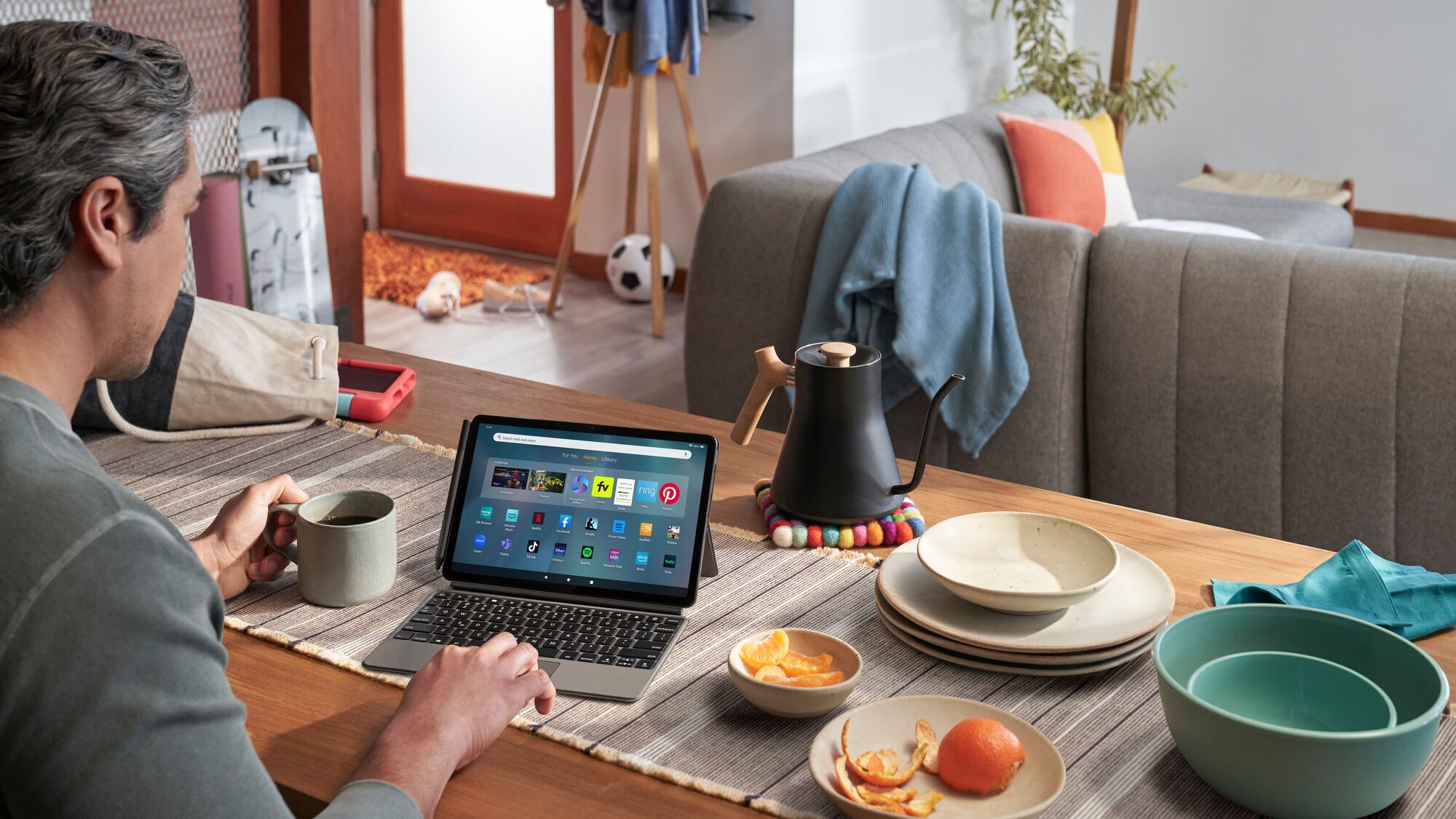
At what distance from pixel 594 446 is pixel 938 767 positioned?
0.46 meters

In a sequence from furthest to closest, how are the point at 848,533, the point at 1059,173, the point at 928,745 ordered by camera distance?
the point at 1059,173
the point at 848,533
the point at 928,745

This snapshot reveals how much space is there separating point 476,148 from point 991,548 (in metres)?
4.98

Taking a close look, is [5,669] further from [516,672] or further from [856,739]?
[856,739]

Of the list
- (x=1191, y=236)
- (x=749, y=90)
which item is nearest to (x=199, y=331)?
(x=1191, y=236)

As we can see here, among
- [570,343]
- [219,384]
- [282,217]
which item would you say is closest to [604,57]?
[570,343]

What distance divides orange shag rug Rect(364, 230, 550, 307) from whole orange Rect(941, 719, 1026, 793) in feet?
14.3

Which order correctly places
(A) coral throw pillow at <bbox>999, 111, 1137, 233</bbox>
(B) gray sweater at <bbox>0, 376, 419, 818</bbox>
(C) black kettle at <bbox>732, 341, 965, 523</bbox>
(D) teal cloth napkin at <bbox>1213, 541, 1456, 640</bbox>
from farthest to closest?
1. (A) coral throw pillow at <bbox>999, 111, 1137, 233</bbox>
2. (C) black kettle at <bbox>732, 341, 965, 523</bbox>
3. (D) teal cloth napkin at <bbox>1213, 541, 1456, 640</bbox>
4. (B) gray sweater at <bbox>0, 376, 419, 818</bbox>

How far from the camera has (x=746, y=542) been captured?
1.28 meters

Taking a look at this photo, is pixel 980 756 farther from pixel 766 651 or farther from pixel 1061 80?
pixel 1061 80

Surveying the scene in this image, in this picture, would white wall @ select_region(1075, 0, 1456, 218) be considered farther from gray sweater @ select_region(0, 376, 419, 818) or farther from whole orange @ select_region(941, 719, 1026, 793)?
gray sweater @ select_region(0, 376, 419, 818)

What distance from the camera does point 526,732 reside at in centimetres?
95

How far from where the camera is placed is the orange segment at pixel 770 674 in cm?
97

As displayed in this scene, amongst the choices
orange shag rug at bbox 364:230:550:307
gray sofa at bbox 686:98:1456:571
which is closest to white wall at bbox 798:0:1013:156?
orange shag rug at bbox 364:230:550:307

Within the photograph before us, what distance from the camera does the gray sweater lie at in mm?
661
